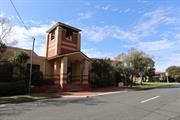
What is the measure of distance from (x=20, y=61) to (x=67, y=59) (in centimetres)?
572

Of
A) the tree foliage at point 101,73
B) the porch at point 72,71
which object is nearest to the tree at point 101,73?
the tree foliage at point 101,73

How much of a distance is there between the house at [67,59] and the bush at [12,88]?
16.5 feet

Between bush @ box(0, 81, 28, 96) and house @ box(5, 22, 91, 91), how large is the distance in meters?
5.02

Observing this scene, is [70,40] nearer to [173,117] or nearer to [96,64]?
[96,64]

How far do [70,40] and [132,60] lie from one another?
18025 mm

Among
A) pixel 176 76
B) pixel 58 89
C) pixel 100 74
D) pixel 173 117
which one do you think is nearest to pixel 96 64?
pixel 100 74

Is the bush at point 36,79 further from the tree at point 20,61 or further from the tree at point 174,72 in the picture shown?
the tree at point 174,72

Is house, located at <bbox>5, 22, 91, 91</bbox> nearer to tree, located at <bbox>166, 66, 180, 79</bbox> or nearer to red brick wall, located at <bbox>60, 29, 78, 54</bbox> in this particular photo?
red brick wall, located at <bbox>60, 29, 78, 54</bbox>

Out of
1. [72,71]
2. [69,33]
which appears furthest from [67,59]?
[69,33]

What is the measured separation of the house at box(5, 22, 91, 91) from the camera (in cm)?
2923

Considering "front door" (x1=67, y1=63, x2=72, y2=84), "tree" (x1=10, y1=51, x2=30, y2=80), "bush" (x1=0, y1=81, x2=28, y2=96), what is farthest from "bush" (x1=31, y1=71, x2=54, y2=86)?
"front door" (x1=67, y1=63, x2=72, y2=84)

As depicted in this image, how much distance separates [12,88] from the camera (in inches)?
910

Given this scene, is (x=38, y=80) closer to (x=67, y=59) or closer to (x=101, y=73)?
(x=67, y=59)

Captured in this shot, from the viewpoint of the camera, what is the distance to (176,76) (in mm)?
84812
